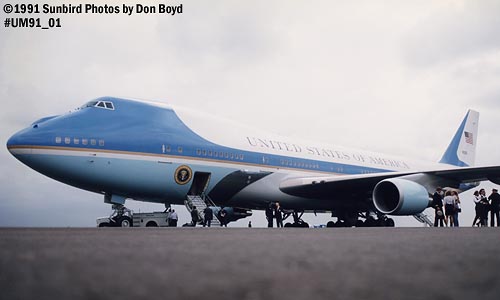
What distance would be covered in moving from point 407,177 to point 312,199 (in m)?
3.26

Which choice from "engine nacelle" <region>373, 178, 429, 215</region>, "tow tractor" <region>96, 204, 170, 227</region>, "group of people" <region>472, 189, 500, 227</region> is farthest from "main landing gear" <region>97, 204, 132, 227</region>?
"group of people" <region>472, 189, 500, 227</region>

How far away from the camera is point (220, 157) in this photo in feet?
44.8

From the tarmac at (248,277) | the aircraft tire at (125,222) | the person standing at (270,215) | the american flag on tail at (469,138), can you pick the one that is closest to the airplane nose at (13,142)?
the aircraft tire at (125,222)

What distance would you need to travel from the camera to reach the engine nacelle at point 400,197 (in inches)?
514

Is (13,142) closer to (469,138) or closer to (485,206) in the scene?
(485,206)

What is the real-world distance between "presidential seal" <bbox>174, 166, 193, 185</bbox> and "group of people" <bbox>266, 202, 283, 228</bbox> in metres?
2.68

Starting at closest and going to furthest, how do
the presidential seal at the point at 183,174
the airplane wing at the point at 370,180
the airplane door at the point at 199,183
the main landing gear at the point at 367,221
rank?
1. the presidential seal at the point at 183,174
2. the airplane door at the point at 199,183
3. the airplane wing at the point at 370,180
4. the main landing gear at the point at 367,221

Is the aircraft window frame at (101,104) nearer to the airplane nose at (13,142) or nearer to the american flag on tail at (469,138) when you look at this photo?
the airplane nose at (13,142)

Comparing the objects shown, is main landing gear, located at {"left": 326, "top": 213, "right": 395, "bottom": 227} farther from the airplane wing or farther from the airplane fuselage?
the airplane wing

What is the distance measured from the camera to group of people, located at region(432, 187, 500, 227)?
12391 mm

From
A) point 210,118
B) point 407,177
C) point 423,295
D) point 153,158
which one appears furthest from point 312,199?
point 423,295

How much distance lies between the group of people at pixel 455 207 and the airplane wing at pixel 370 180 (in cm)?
98

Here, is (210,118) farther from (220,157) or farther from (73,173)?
(73,173)

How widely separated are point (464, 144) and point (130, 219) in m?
18.5
